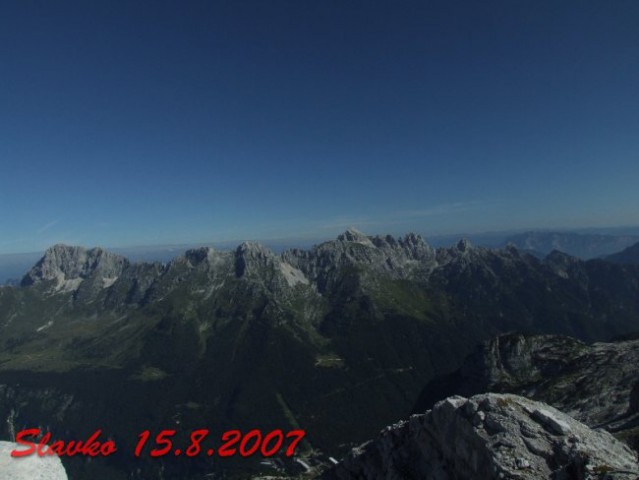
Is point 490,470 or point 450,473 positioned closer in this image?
point 490,470

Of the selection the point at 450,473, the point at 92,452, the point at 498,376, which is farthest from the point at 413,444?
the point at 498,376

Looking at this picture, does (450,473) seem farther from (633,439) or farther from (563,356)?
(563,356)

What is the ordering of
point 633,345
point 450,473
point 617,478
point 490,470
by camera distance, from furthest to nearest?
point 633,345
point 450,473
point 490,470
point 617,478

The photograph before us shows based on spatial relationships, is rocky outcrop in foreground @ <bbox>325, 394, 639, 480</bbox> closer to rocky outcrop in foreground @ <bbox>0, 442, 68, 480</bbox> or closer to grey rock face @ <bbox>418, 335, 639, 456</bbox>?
grey rock face @ <bbox>418, 335, 639, 456</bbox>

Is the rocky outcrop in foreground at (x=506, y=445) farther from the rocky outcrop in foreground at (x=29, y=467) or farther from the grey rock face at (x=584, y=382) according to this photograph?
the rocky outcrop in foreground at (x=29, y=467)

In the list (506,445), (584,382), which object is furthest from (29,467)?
(584,382)

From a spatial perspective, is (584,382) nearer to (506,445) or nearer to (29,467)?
(506,445)

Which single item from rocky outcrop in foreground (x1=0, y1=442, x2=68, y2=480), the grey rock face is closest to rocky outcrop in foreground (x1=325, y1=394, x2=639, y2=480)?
the grey rock face
